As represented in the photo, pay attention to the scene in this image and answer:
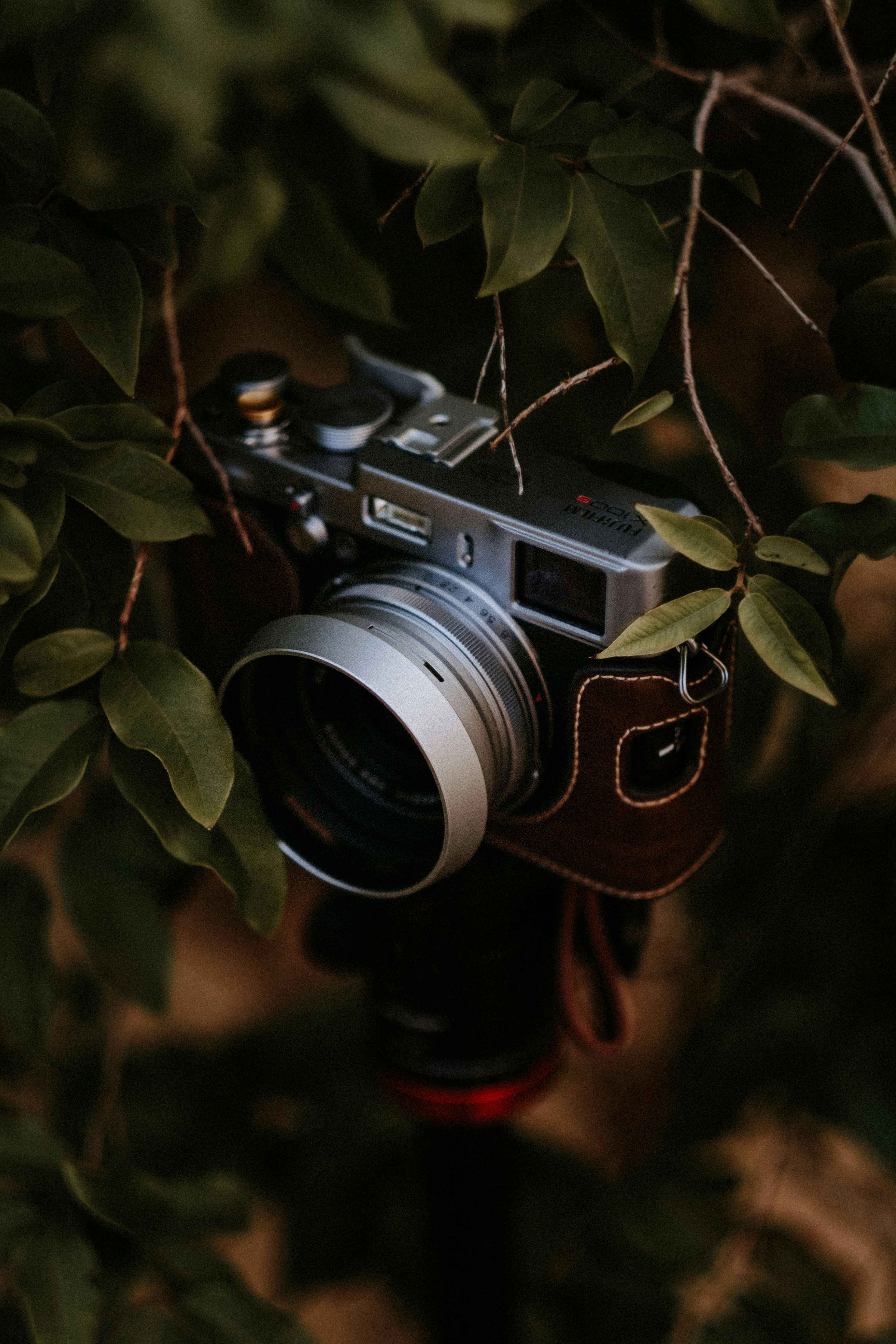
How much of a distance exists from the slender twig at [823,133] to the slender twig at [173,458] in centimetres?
25

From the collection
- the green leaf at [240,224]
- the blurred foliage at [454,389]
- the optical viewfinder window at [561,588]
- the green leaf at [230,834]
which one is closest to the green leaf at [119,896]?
the blurred foliage at [454,389]

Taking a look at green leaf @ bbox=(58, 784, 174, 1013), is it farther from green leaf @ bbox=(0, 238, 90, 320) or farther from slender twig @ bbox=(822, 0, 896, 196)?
slender twig @ bbox=(822, 0, 896, 196)

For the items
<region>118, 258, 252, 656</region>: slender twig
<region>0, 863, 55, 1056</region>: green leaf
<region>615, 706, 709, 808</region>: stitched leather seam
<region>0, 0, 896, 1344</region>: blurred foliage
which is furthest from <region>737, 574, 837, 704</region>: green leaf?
<region>0, 863, 55, 1056</region>: green leaf

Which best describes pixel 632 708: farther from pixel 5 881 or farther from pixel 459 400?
pixel 5 881

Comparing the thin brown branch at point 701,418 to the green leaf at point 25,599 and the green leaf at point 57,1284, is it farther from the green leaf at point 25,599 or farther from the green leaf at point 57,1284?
the green leaf at point 57,1284

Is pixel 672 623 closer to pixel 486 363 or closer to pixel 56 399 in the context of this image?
pixel 486 363

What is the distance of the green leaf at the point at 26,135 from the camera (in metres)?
0.38

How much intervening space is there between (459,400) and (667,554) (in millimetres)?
133

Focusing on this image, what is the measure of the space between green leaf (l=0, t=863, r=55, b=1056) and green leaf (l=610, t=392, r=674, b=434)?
1.11 feet

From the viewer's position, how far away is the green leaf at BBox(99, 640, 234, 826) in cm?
40

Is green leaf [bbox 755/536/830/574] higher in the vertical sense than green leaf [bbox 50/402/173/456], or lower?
lower

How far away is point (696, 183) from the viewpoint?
0.43 m

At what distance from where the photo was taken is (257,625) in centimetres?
59

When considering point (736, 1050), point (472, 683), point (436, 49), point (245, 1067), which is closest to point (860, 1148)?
point (736, 1050)
